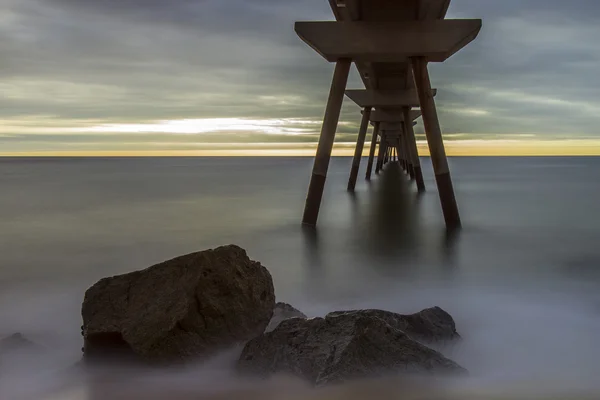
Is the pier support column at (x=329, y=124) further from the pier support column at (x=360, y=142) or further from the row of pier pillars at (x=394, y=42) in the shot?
the pier support column at (x=360, y=142)

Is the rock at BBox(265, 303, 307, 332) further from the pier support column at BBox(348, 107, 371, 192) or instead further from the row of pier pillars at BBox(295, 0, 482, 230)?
the pier support column at BBox(348, 107, 371, 192)

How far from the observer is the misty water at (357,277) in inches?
108

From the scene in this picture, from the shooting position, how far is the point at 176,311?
2.86 metres

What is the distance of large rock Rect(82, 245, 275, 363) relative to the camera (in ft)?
9.30

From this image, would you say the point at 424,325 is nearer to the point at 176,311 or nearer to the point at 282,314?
the point at 282,314

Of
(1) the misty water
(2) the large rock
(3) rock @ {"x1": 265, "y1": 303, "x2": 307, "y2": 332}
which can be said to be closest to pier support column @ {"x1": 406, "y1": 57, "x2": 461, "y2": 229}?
(1) the misty water

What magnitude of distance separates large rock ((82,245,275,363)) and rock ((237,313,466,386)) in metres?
0.27

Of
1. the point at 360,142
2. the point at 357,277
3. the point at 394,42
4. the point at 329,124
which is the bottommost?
the point at 357,277

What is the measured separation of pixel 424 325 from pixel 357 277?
2.20 metres

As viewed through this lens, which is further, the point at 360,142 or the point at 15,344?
the point at 360,142

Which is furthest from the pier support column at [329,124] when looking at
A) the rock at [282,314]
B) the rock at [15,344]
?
the rock at [15,344]

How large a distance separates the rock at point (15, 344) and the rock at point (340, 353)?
140 cm

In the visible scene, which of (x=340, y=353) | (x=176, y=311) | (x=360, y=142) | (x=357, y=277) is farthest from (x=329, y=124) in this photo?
(x=360, y=142)

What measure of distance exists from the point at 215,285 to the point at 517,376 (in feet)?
5.45
